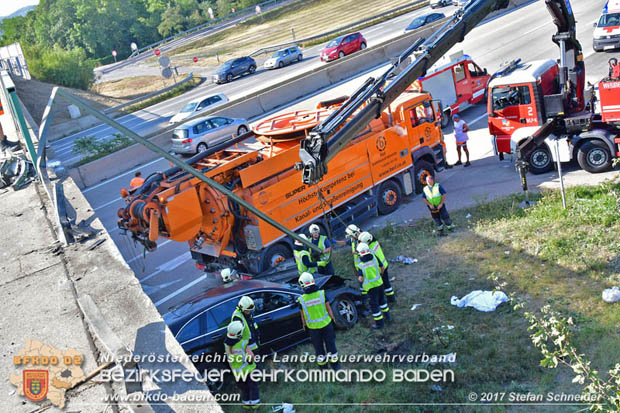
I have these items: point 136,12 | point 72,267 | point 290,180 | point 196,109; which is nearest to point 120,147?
point 196,109

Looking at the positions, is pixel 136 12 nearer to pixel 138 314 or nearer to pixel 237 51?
pixel 237 51

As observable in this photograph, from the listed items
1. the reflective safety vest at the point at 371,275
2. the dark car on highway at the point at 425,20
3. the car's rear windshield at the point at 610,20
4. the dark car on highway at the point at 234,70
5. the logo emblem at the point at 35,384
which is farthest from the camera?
the dark car on highway at the point at 234,70

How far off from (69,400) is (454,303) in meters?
6.31

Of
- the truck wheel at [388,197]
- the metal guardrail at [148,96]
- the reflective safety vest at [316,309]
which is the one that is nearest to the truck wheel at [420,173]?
the truck wheel at [388,197]

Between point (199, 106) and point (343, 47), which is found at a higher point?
point (343, 47)

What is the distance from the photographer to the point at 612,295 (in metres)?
8.92

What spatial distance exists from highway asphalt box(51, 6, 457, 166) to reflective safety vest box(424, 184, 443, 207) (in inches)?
860

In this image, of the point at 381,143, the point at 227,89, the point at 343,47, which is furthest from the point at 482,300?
the point at 227,89

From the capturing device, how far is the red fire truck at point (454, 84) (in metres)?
20.6

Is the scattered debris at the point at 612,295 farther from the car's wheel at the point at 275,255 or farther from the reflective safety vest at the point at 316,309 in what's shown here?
the car's wheel at the point at 275,255

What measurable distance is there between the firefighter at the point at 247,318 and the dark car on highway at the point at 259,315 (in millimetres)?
645

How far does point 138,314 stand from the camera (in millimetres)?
7641

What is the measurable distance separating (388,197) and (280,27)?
52.5 meters

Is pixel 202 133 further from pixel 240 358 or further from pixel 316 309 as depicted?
pixel 240 358
